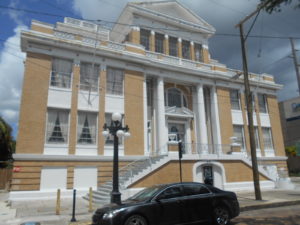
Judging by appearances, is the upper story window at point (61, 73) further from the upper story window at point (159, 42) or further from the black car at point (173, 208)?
the black car at point (173, 208)

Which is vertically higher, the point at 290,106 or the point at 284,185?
the point at 290,106

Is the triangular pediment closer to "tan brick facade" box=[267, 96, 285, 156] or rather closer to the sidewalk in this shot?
"tan brick facade" box=[267, 96, 285, 156]

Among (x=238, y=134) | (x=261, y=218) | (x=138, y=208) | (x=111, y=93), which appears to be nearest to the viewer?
(x=138, y=208)

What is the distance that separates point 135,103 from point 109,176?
5960mm

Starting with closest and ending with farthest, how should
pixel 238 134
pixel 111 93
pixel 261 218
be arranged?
pixel 261 218 < pixel 111 93 < pixel 238 134

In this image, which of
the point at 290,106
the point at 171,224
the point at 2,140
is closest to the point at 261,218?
the point at 171,224

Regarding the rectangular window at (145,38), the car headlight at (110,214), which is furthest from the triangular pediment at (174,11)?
the car headlight at (110,214)

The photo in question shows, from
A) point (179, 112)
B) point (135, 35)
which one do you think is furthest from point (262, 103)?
point (135, 35)

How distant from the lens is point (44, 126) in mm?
16281

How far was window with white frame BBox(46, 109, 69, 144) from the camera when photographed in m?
16.5

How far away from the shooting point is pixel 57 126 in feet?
55.5

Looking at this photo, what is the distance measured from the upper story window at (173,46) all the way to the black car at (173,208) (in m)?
17.8

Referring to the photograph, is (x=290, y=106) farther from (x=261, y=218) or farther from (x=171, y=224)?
(x=171, y=224)

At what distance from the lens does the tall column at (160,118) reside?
1998cm
